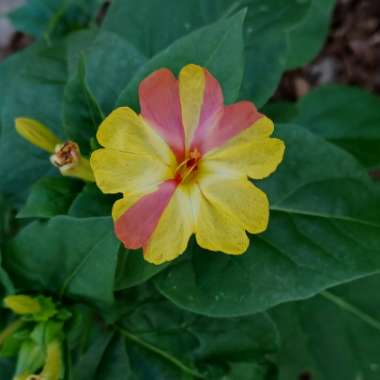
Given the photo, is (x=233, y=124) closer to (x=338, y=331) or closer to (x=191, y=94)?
(x=191, y=94)

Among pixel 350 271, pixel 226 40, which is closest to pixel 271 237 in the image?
pixel 350 271

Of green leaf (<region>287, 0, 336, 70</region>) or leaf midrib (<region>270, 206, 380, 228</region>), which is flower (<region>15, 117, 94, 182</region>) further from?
green leaf (<region>287, 0, 336, 70</region>)

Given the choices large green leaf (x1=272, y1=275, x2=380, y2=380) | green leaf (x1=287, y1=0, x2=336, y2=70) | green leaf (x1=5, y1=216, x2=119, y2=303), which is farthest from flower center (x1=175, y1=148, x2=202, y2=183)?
green leaf (x1=287, y1=0, x2=336, y2=70)

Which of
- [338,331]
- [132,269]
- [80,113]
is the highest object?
[80,113]

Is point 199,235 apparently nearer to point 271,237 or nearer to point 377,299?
point 271,237

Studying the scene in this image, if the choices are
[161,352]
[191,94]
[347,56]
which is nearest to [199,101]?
[191,94]

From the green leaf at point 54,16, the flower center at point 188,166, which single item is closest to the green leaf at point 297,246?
the flower center at point 188,166
